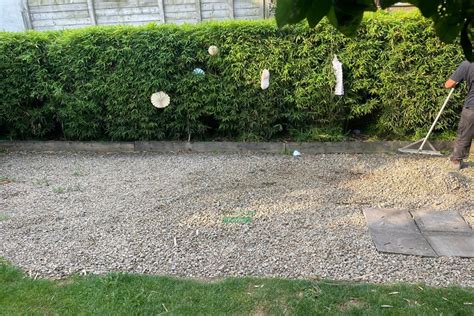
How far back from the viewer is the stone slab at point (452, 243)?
3438mm

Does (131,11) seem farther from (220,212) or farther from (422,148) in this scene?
(422,148)

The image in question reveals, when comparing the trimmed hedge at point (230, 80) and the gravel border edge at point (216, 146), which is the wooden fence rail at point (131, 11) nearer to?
the trimmed hedge at point (230, 80)

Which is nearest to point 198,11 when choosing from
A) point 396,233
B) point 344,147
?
point 344,147

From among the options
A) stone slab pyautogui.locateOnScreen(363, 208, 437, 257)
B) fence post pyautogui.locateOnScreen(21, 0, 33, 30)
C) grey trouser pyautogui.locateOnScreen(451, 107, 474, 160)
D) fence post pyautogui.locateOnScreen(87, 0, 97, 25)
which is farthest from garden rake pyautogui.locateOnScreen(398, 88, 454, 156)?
fence post pyautogui.locateOnScreen(21, 0, 33, 30)

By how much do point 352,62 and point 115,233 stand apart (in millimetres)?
4490

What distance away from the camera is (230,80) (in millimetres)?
6609

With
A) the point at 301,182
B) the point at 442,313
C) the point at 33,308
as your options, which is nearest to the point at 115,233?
the point at 33,308

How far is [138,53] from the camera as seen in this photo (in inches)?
259

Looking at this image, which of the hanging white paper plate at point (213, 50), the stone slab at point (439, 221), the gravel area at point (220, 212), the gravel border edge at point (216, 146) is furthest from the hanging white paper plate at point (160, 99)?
the stone slab at point (439, 221)

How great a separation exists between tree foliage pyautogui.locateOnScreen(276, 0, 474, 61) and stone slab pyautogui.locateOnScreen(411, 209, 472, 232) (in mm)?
3282

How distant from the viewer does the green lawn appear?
2.71 meters

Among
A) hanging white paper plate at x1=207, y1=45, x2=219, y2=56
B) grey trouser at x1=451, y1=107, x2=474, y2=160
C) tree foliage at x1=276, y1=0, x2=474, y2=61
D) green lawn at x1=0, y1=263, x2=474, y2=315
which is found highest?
tree foliage at x1=276, y1=0, x2=474, y2=61

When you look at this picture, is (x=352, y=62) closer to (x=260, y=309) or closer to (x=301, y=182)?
(x=301, y=182)

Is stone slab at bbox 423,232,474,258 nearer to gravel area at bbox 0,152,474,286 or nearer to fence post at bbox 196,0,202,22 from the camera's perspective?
gravel area at bbox 0,152,474,286
